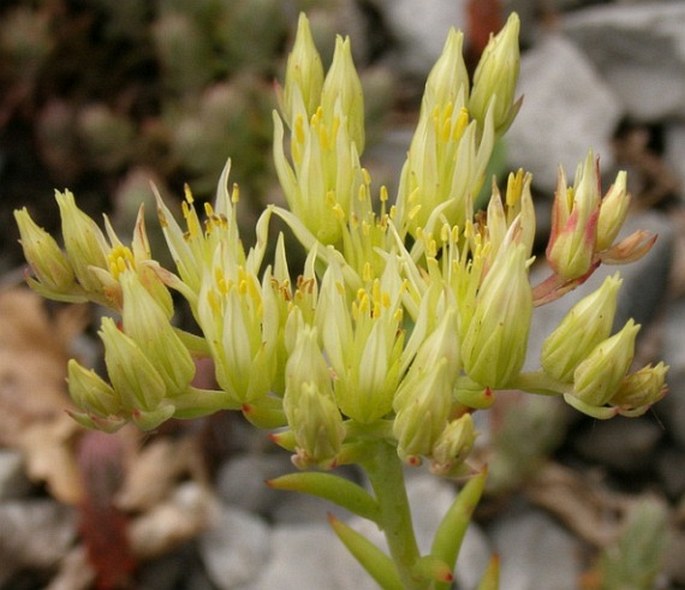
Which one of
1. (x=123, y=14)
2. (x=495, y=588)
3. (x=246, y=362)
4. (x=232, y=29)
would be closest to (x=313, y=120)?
(x=246, y=362)

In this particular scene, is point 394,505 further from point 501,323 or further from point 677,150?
point 677,150

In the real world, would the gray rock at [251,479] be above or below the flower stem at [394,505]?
below

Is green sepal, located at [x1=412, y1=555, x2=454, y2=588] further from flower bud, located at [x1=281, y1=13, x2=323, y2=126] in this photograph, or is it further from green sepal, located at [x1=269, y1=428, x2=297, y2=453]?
flower bud, located at [x1=281, y1=13, x2=323, y2=126]

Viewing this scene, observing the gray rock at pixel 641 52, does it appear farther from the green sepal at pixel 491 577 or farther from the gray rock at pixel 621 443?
the green sepal at pixel 491 577

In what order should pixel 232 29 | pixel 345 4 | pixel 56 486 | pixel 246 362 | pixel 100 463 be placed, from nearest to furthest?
pixel 246 362, pixel 100 463, pixel 56 486, pixel 232 29, pixel 345 4

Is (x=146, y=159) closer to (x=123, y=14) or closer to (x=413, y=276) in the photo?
(x=123, y=14)

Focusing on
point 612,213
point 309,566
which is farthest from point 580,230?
point 309,566

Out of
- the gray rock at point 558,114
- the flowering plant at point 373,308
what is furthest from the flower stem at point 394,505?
the gray rock at point 558,114
